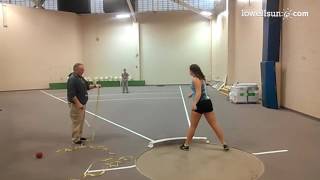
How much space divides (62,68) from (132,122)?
11946mm

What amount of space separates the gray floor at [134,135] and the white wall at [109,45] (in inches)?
348

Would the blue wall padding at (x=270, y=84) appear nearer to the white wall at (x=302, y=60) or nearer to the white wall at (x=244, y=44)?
the white wall at (x=302, y=60)

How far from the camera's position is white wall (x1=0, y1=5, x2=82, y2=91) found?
Result: 16812 millimetres

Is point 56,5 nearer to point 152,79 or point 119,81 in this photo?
point 119,81

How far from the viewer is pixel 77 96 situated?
238 inches

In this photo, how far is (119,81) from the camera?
19641mm

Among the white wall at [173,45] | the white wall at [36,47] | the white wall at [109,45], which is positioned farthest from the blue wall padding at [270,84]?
the white wall at [36,47]

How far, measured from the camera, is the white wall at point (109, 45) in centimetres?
1978

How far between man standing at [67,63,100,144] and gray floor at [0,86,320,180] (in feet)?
1.16

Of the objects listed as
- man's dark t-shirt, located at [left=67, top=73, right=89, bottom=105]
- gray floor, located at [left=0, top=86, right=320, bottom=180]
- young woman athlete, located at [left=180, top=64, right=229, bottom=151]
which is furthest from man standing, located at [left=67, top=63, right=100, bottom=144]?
young woman athlete, located at [left=180, top=64, right=229, bottom=151]

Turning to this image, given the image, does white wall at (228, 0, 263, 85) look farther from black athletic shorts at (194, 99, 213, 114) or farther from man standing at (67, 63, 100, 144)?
man standing at (67, 63, 100, 144)

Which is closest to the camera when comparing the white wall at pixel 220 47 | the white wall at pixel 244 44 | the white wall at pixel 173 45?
the white wall at pixel 244 44

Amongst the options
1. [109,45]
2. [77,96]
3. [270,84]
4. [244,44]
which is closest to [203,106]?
[77,96]

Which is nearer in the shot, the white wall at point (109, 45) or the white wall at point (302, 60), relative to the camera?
the white wall at point (302, 60)
